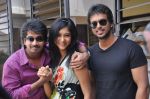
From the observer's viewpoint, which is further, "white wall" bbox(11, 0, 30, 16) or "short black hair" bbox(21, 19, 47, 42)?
"white wall" bbox(11, 0, 30, 16)

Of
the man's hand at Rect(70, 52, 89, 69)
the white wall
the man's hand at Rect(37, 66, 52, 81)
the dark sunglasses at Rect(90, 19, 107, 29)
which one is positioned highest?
the white wall

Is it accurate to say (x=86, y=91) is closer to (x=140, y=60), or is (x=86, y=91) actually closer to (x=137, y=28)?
(x=140, y=60)

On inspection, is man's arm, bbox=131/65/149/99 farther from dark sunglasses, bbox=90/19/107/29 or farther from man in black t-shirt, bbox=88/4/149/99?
dark sunglasses, bbox=90/19/107/29

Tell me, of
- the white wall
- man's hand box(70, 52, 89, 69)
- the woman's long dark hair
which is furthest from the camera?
the white wall

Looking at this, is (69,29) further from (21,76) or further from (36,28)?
(21,76)

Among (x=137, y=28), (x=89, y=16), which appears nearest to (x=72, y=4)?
(x=137, y=28)

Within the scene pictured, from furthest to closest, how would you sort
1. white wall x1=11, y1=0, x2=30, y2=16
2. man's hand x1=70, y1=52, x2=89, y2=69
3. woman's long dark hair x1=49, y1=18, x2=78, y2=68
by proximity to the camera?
white wall x1=11, y1=0, x2=30, y2=16 → woman's long dark hair x1=49, y1=18, x2=78, y2=68 → man's hand x1=70, y1=52, x2=89, y2=69

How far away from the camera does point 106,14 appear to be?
2.84m

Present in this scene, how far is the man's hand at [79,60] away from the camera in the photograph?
2.68 m

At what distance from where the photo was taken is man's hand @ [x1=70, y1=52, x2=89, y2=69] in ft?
8.80

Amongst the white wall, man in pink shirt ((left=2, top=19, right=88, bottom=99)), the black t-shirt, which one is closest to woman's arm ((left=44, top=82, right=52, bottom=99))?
man in pink shirt ((left=2, top=19, right=88, bottom=99))

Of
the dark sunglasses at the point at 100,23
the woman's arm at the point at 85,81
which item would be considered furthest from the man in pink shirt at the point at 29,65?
the dark sunglasses at the point at 100,23

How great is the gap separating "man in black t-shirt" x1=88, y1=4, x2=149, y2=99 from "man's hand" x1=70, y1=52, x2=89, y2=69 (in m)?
0.10

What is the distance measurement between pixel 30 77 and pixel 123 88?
2.63ft
